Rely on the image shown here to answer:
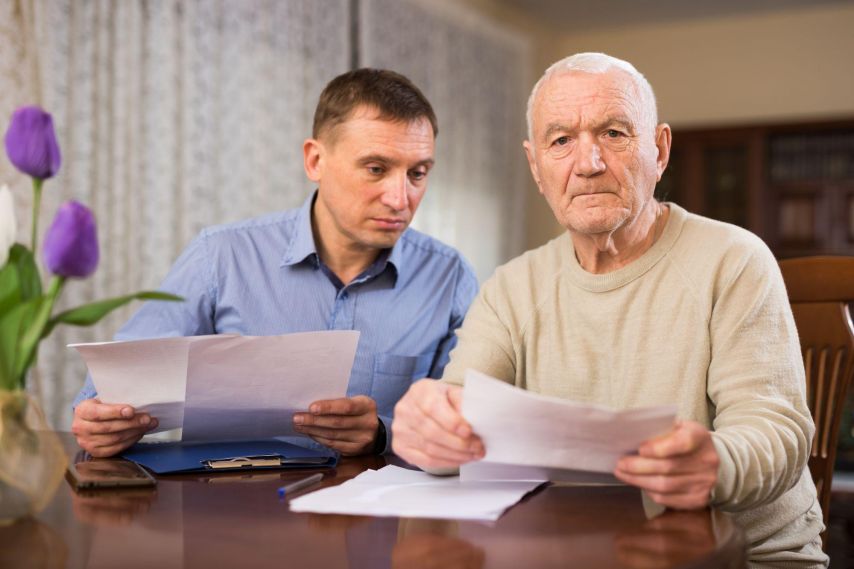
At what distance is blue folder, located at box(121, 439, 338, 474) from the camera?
1316mm

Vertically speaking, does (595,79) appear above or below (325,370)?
above

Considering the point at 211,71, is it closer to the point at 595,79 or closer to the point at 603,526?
the point at 595,79

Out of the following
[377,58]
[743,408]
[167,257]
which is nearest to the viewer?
[743,408]

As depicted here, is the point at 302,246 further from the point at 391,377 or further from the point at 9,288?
the point at 9,288

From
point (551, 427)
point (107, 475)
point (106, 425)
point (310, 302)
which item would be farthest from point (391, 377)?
point (551, 427)

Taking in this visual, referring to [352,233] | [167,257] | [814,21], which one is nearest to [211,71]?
[167,257]

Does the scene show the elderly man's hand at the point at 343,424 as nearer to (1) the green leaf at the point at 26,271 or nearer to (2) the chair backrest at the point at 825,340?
(1) the green leaf at the point at 26,271

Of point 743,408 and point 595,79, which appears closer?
point 743,408

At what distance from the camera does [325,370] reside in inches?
53.6

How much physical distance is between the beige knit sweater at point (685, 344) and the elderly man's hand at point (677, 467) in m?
0.10

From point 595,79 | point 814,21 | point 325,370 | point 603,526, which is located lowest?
point 603,526

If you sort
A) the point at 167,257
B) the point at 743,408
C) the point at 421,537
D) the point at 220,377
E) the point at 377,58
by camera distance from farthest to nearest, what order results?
the point at 377,58 < the point at 167,257 < the point at 220,377 < the point at 743,408 < the point at 421,537

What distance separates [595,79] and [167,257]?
2.55m

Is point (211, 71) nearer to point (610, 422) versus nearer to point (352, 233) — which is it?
point (352, 233)
